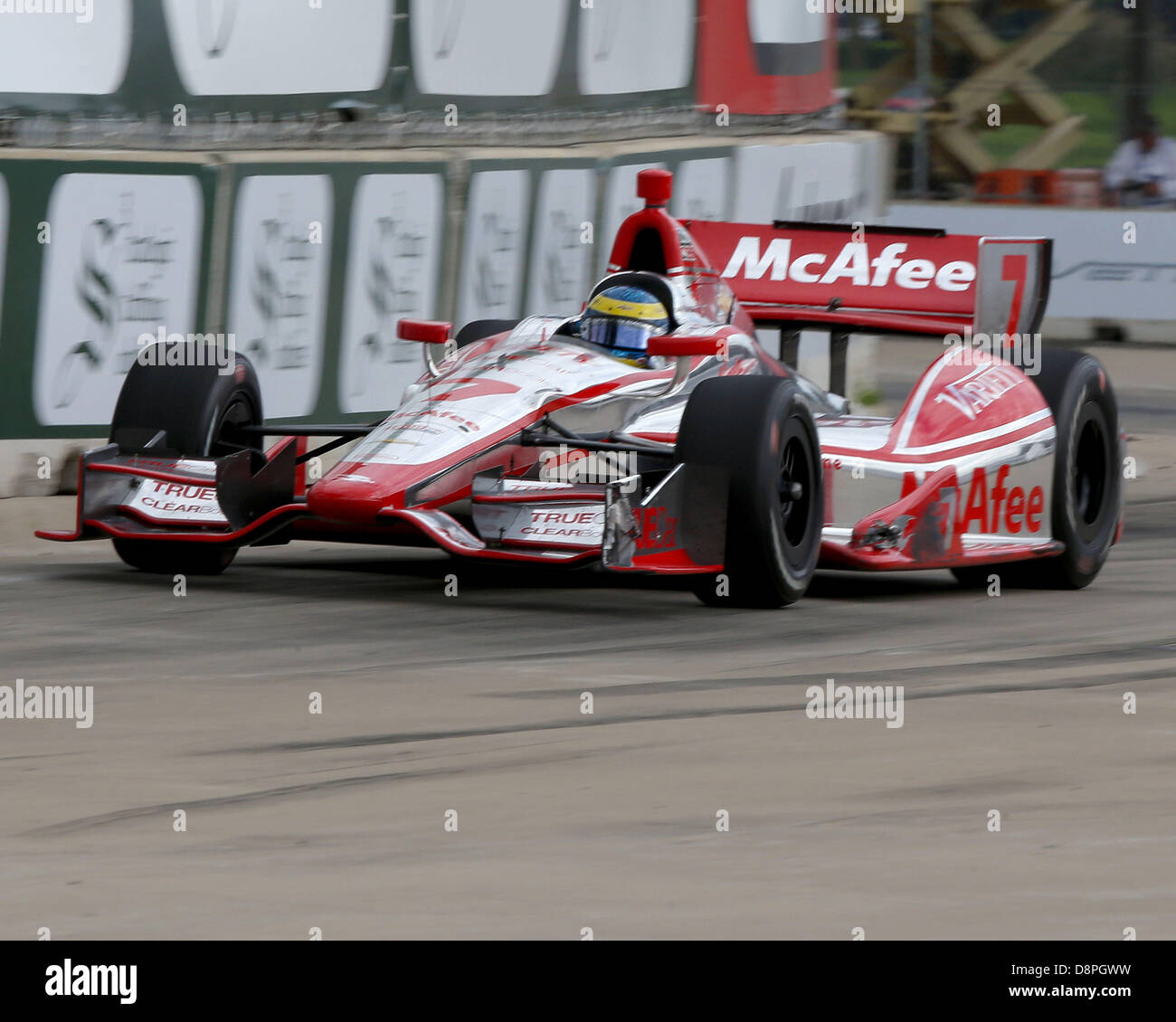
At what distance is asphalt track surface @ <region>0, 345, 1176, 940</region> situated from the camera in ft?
16.1

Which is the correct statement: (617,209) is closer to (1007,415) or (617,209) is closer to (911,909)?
(1007,415)

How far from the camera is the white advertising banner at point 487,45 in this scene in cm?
1366

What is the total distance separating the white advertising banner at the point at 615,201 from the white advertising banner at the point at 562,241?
3.5 inches

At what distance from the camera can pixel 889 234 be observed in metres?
11.1

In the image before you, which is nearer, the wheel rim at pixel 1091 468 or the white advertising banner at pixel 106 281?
the wheel rim at pixel 1091 468

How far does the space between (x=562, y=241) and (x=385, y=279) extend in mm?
1534

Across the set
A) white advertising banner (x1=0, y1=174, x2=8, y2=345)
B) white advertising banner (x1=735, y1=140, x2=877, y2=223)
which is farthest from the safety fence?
white advertising banner (x1=735, y1=140, x2=877, y2=223)

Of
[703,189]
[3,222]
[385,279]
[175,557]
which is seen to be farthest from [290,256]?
[703,189]

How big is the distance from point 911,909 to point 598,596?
4.74m

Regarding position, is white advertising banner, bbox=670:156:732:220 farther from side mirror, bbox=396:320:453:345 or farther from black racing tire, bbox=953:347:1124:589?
side mirror, bbox=396:320:453:345

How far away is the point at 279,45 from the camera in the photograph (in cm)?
1285

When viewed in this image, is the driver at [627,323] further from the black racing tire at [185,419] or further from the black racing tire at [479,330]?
the black racing tire at [185,419]

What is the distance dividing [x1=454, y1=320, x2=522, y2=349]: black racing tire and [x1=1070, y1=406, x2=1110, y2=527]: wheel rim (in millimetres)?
2588

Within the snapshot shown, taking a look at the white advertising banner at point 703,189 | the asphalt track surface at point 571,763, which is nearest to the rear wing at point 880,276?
the asphalt track surface at point 571,763
